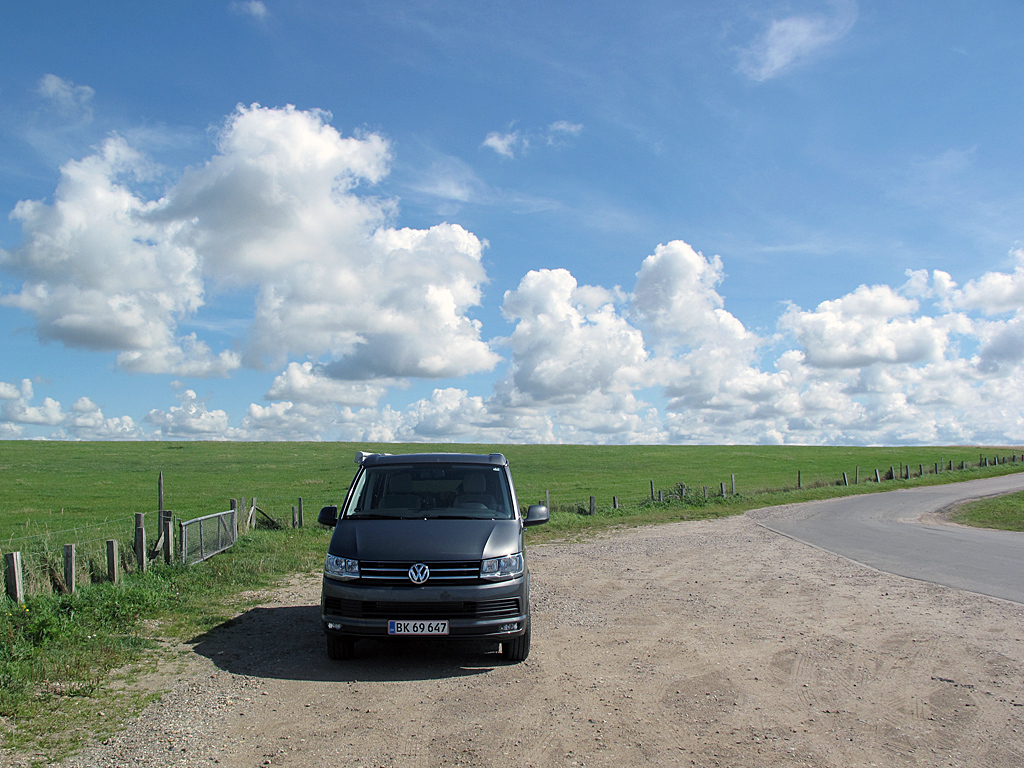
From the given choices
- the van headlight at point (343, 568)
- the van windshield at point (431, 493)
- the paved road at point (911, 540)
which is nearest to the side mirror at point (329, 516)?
the van windshield at point (431, 493)

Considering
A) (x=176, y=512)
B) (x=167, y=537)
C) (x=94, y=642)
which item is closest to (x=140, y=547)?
(x=167, y=537)

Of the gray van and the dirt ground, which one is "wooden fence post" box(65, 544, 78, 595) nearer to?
the dirt ground

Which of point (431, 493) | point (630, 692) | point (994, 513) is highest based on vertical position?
point (431, 493)

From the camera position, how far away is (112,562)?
9773 mm

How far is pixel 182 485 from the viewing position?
4238 cm

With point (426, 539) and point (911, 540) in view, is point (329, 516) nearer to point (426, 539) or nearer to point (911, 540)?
point (426, 539)

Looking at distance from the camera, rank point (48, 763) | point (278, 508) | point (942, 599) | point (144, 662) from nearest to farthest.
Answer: point (48, 763) < point (144, 662) < point (942, 599) < point (278, 508)

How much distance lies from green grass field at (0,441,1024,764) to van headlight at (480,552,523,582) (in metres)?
3.00

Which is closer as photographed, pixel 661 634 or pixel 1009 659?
pixel 1009 659

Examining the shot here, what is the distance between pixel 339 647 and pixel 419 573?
118cm

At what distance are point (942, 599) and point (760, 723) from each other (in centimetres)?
615

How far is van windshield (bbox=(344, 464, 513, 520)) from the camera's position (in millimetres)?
7488

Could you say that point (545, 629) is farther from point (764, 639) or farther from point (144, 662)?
point (144, 662)

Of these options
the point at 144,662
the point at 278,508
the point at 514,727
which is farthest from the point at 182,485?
the point at 514,727
